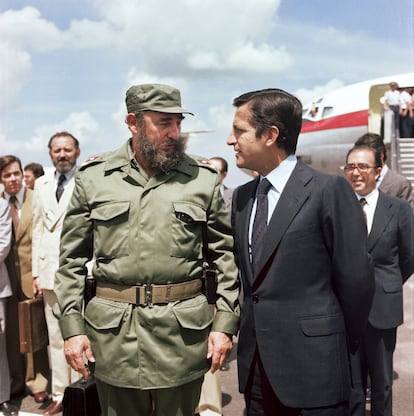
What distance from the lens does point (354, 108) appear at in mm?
20938

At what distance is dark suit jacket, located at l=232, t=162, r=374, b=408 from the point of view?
2.27m

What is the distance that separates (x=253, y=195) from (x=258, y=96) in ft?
1.64

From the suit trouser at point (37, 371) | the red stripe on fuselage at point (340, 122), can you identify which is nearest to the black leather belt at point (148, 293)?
the suit trouser at point (37, 371)

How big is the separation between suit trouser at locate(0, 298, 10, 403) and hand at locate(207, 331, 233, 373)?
274 cm

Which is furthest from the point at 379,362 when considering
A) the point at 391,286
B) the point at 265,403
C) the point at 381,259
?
the point at 265,403

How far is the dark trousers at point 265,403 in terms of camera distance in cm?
231

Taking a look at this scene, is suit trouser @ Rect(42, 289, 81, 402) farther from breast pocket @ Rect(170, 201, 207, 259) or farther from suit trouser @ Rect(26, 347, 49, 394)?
breast pocket @ Rect(170, 201, 207, 259)

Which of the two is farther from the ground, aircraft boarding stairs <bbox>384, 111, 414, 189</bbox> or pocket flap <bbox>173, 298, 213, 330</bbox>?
aircraft boarding stairs <bbox>384, 111, 414, 189</bbox>

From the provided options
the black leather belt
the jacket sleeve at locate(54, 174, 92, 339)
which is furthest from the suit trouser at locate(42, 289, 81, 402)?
the black leather belt

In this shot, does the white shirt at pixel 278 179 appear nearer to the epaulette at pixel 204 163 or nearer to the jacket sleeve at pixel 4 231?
the epaulette at pixel 204 163

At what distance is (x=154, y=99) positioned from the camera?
Answer: 8.27 ft

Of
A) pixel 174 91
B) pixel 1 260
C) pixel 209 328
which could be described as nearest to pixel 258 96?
pixel 174 91

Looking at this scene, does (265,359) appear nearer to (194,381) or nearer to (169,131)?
(194,381)

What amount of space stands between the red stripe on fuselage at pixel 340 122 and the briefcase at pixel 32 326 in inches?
703
